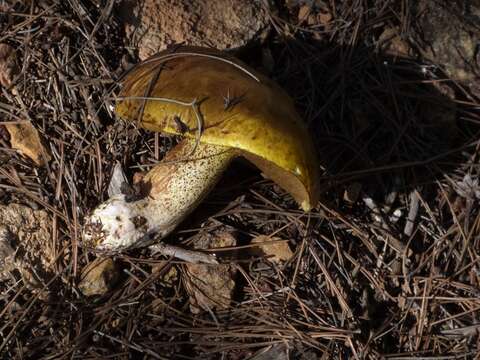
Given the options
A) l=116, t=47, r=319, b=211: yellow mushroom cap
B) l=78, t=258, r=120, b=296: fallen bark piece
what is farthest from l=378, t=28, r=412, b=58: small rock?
l=78, t=258, r=120, b=296: fallen bark piece

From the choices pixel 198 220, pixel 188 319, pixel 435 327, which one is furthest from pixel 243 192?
pixel 435 327

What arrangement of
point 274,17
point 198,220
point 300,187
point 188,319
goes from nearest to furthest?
point 300,187, point 188,319, point 198,220, point 274,17

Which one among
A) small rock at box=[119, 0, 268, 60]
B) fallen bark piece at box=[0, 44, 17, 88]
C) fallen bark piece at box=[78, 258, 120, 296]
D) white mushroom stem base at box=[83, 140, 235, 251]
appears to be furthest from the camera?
small rock at box=[119, 0, 268, 60]

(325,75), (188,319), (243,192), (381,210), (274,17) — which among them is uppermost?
(274,17)

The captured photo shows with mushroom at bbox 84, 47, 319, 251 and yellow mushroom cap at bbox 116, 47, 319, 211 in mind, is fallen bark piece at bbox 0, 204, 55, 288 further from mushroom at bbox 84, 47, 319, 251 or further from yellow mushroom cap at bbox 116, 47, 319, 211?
yellow mushroom cap at bbox 116, 47, 319, 211

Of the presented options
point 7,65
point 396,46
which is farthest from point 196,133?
point 396,46

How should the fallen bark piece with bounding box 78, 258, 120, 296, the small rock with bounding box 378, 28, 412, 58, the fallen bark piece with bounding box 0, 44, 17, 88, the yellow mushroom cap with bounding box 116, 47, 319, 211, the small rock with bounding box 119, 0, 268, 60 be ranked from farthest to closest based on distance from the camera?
the small rock with bounding box 378, 28, 412, 58
the small rock with bounding box 119, 0, 268, 60
the fallen bark piece with bounding box 0, 44, 17, 88
the fallen bark piece with bounding box 78, 258, 120, 296
the yellow mushroom cap with bounding box 116, 47, 319, 211

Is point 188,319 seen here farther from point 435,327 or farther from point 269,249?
point 435,327

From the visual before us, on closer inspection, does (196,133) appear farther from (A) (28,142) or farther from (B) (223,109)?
(A) (28,142)
